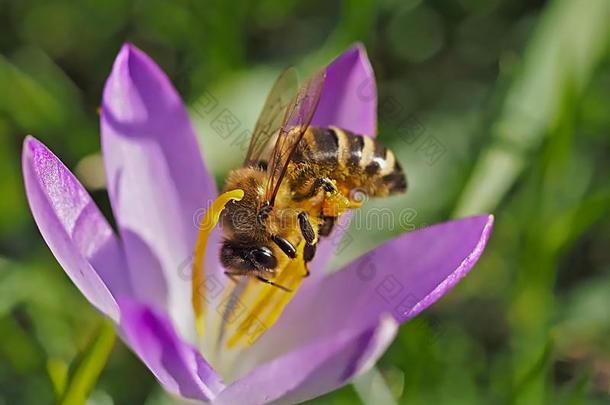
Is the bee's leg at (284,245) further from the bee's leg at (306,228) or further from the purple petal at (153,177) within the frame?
the purple petal at (153,177)

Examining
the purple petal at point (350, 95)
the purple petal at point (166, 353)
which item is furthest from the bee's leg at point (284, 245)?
the purple petal at point (350, 95)

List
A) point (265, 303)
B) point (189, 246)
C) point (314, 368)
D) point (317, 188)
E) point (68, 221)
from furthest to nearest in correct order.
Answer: point (189, 246) → point (265, 303) → point (317, 188) → point (68, 221) → point (314, 368)

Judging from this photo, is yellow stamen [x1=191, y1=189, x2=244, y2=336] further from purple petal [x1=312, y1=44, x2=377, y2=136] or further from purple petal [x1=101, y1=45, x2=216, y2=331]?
purple petal [x1=312, y1=44, x2=377, y2=136]

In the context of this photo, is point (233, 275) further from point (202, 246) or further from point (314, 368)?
point (314, 368)

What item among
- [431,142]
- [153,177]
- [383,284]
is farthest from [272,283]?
[431,142]

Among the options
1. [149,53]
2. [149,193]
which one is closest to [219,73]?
[149,53]

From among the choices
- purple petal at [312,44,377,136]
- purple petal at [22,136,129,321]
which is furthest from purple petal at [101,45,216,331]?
purple petal at [312,44,377,136]
